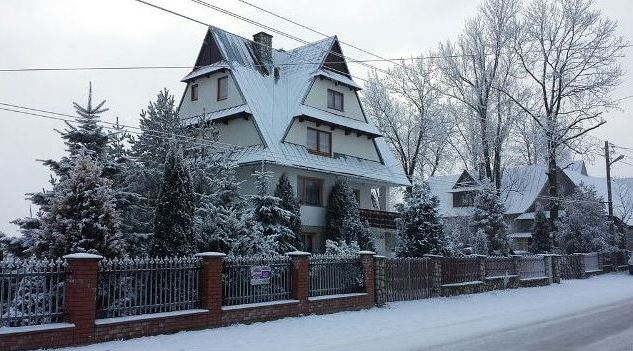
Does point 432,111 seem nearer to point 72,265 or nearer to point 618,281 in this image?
point 618,281

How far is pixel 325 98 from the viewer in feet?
95.6

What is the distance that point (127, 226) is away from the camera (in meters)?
16.0

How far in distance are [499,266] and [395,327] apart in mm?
11550

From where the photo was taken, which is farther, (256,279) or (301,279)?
(301,279)

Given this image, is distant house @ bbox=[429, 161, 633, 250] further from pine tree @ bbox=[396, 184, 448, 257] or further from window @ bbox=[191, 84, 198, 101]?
pine tree @ bbox=[396, 184, 448, 257]

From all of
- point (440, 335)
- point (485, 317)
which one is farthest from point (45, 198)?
point (485, 317)

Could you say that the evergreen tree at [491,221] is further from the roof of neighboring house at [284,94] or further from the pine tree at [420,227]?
the pine tree at [420,227]

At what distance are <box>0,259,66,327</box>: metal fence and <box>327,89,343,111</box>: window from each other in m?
20.5

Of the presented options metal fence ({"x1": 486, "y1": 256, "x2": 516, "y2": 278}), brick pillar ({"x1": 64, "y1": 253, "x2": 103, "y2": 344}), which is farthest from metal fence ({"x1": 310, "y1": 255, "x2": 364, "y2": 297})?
metal fence ({"x1": 486, "y1": 256, "x2": 516, "y2": 278})

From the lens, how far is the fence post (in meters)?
17.2

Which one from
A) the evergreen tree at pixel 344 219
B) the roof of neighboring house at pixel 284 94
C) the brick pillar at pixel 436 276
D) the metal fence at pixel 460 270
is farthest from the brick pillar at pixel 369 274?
A: the roof of neighboring house at pixel 284 94

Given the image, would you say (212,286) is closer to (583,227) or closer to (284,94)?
(284,94)

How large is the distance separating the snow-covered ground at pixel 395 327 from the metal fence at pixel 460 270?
0.71 metres

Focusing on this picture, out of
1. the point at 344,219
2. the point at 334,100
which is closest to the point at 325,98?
the point at 334,100
